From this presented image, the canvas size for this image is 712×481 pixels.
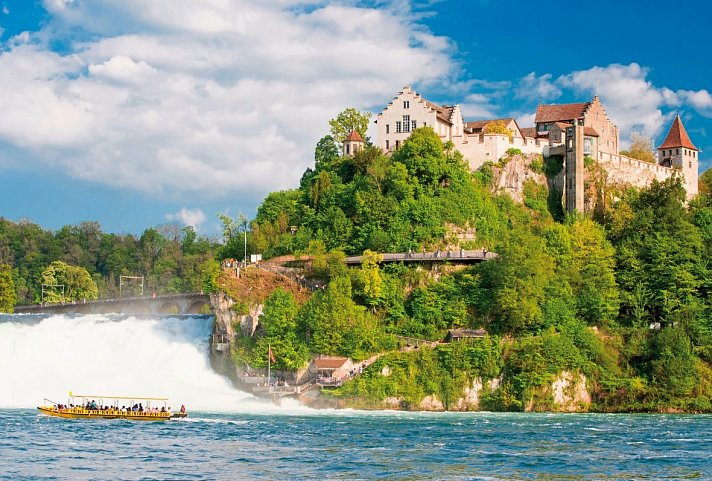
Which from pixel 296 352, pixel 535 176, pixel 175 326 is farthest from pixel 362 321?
pixel 535 176

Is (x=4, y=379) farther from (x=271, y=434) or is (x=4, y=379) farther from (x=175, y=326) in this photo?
(x=271, y=434)

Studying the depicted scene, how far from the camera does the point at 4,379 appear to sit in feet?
299

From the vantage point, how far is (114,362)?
98000 millimetres

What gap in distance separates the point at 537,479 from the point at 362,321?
41534mm

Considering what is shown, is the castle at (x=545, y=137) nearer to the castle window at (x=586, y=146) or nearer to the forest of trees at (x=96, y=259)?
the castle window at (x=586, y=146)

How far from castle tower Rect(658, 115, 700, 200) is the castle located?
1.54m

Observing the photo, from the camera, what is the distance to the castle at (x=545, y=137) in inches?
4441

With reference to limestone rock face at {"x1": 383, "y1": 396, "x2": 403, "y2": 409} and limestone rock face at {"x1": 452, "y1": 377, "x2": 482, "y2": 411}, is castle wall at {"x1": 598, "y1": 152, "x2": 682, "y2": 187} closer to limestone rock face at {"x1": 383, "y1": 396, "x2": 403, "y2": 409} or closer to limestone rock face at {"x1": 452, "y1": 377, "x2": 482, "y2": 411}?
limestone rock face at {"x1": 452, "y1": 377, "x2": 482, "y2": 411}

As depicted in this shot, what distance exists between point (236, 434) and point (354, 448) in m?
9.46

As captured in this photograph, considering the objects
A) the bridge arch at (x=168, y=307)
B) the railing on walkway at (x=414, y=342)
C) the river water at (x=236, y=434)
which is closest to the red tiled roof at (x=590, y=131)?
the railing on walkway at (x=414, y=342)

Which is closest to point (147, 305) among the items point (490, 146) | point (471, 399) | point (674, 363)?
point (490, 146)

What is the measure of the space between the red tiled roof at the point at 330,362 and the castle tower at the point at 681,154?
177 ft

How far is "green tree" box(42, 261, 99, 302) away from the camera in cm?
15650

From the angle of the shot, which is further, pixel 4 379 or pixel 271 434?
pixel 4 379
